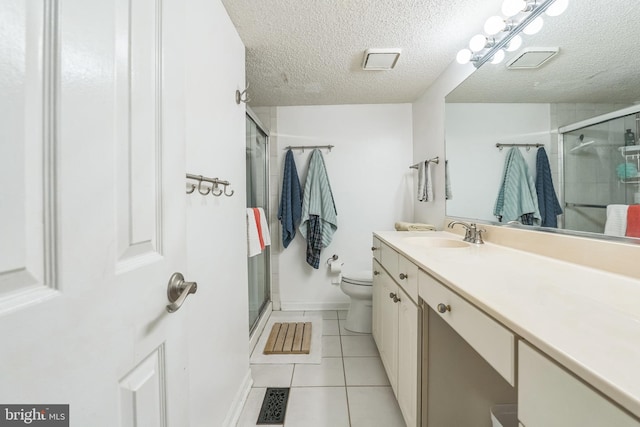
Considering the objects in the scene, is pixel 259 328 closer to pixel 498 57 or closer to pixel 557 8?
pixel 498 57

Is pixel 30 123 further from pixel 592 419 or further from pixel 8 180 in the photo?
pixel 592 419

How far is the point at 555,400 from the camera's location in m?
0.46

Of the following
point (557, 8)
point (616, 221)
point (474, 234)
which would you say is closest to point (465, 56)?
Answer: point (557, 8)

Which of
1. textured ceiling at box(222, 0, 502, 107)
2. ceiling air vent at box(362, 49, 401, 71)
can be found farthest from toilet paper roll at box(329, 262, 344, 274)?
ceiling air vent at box(362, 49, 401, 71)

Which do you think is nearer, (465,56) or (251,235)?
(465,56)

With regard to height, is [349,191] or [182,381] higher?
[349,191]

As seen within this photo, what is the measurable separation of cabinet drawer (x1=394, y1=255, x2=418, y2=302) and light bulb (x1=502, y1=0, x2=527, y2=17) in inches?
49.7

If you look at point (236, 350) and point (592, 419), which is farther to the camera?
point (236, 350)

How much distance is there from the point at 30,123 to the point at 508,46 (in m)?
1.87

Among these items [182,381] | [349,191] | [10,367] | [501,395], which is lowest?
[501,395]

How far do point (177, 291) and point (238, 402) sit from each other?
1161mm

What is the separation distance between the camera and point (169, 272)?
57 centimetres

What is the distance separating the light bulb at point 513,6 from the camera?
3.87 feet

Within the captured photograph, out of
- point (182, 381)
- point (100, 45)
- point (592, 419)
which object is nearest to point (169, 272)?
point (182, 381)
